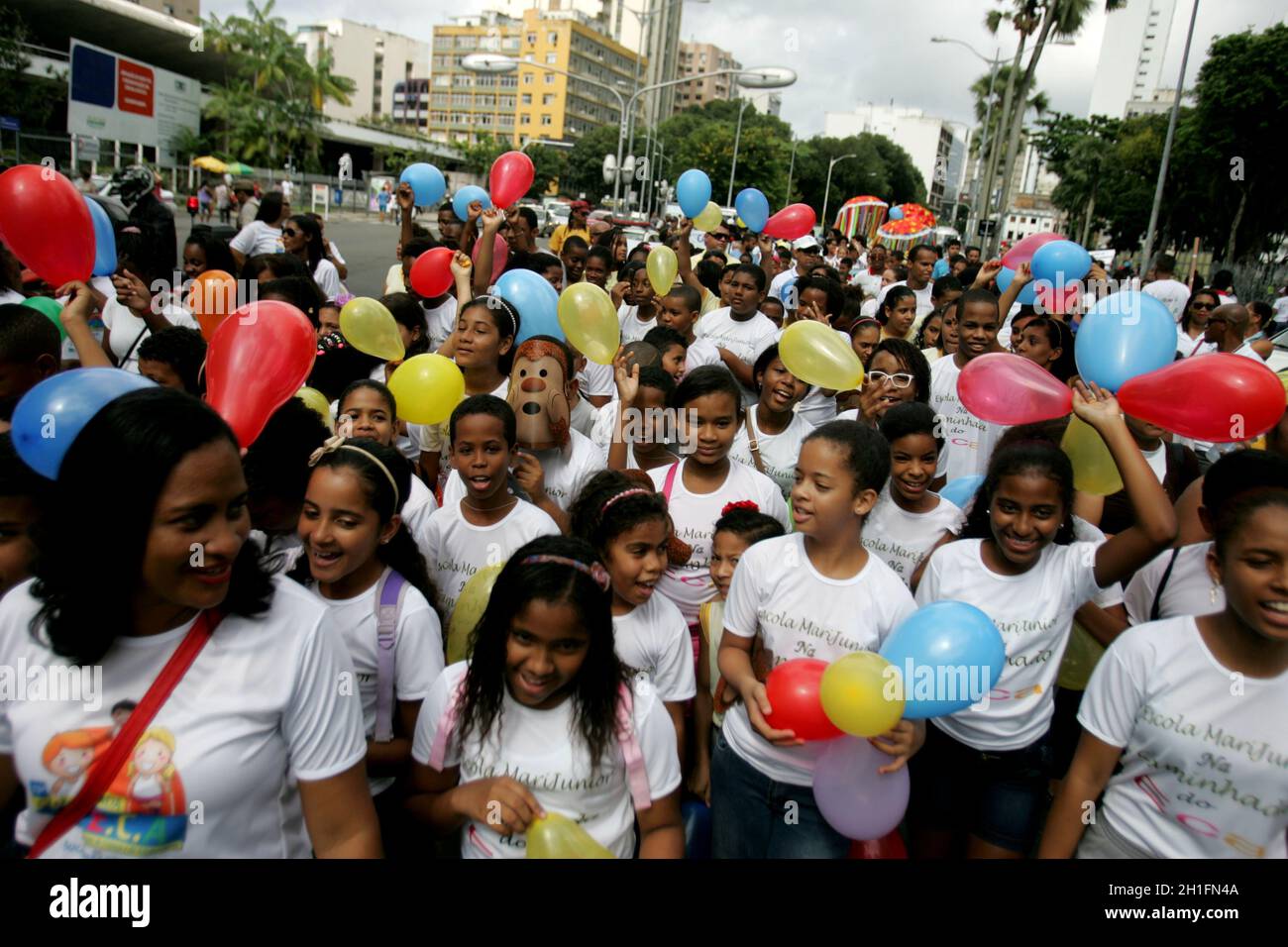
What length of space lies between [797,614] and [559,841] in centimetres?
96

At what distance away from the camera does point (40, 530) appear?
58.4 inches

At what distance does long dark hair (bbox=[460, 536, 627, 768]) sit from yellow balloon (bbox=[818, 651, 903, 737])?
0.50 m

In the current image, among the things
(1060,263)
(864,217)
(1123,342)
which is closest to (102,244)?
(1123,342)

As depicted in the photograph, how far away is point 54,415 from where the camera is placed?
193cm

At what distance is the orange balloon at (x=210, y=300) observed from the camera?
4254 mm

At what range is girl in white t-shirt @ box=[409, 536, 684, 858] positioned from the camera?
1.82m

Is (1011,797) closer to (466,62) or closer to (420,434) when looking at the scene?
(420,434)

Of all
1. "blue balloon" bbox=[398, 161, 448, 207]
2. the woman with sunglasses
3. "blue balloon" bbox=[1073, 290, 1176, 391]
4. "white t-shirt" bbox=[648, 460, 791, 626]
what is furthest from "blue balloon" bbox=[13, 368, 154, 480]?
the woman with sunglasses

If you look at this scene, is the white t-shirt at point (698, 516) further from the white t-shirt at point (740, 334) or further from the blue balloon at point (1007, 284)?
the blue balloon at point (1007, 284)

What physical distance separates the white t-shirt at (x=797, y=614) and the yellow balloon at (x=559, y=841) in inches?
29.7

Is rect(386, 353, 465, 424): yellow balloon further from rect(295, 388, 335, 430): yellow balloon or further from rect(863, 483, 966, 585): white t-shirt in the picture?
rect(863, 483, 966, 585): white t-shirt

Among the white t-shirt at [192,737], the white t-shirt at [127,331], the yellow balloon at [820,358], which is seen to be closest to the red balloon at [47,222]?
the white t-shirt at [127,331]

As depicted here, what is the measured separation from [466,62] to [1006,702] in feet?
55.2

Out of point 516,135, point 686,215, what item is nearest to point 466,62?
point 686,215
